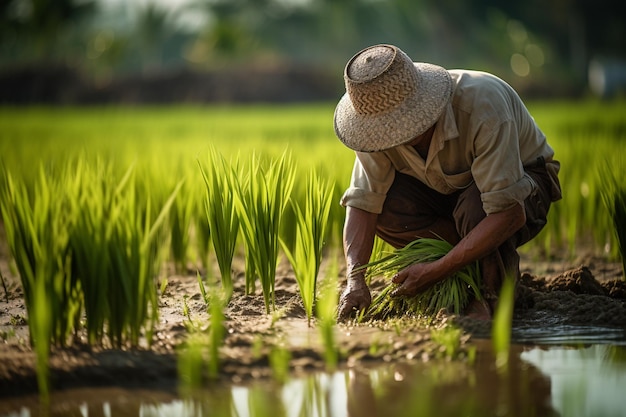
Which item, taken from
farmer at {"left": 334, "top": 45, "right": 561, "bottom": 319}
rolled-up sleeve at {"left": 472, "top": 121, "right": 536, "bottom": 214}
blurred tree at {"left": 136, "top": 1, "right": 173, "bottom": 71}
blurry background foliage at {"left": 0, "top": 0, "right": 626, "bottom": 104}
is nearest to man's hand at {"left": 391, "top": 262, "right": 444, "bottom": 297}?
farmer at {"left": 334, "top": 45, "right": 561, "bottom": 319}

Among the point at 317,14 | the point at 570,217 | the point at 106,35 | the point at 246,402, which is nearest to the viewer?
the point at 246,402

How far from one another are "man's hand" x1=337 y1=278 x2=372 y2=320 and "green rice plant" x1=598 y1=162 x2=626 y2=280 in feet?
3.52

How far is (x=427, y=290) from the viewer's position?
2.80 meters

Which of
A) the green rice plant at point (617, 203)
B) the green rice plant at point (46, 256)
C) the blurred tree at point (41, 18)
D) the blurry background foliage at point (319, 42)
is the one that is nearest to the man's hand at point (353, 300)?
the green rice plant at point (46, 256)

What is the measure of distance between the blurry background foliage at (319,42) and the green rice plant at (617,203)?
1950 centimetres

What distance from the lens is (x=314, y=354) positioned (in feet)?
7.77

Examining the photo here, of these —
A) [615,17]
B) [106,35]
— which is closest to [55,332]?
[615,17]

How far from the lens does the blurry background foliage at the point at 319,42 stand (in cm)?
3056

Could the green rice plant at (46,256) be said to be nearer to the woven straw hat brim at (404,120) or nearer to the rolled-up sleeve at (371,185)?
the woven straw hat brim at (404,120)

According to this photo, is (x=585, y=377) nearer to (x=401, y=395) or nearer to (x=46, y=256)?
(x=401, y=395)

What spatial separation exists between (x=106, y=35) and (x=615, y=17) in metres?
23.6

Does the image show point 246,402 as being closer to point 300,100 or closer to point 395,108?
point 395,108

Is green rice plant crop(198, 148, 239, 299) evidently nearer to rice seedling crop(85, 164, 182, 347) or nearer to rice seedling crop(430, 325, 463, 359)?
rice seedling crop(85, 164, 182, 347)

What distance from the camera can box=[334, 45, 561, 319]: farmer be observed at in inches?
102
